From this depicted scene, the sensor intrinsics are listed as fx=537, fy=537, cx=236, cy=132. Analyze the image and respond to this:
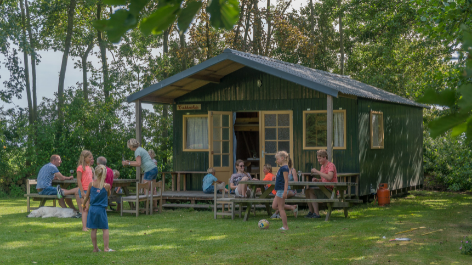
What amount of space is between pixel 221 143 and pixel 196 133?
81cm

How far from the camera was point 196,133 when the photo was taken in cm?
1427

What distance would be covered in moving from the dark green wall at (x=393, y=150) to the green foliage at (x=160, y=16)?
11907 millimetres

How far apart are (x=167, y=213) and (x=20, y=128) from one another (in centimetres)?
788

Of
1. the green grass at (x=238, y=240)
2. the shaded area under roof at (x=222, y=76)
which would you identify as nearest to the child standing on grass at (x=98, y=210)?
the green grass at (x=238, y=240)

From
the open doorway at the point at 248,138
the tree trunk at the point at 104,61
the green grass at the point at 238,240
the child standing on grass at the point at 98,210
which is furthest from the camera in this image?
the tree trunk at the point at 104,61

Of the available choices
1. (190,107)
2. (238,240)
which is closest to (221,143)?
(190,107)

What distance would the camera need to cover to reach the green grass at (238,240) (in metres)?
6.39

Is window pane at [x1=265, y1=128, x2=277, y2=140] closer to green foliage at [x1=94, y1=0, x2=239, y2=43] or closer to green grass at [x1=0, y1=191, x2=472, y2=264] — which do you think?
green grass at [x1=0, y1=191, x2=472, y2=264]

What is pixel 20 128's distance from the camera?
56.0 ft

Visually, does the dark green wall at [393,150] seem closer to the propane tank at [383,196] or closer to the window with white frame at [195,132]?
the propane tank at [383,196]

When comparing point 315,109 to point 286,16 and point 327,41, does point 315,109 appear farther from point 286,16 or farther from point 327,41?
point 327,41

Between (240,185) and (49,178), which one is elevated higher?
(49,178)

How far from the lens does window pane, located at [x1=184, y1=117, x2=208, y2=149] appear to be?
1414cm

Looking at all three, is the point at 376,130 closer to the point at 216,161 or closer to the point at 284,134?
the point at 284,134
